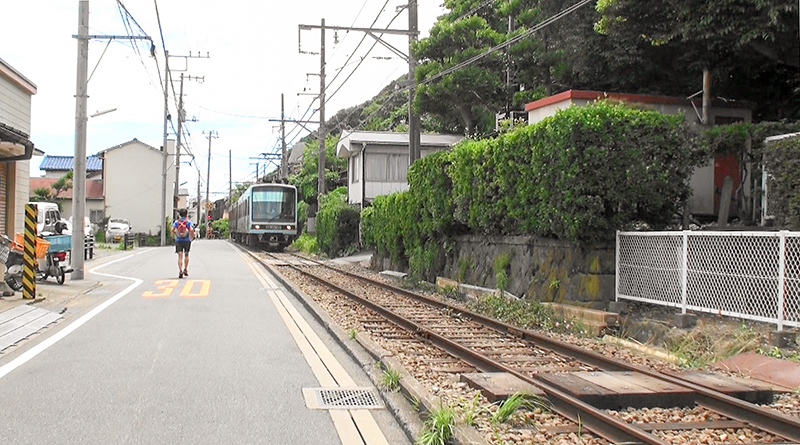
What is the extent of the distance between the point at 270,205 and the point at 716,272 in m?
28.8

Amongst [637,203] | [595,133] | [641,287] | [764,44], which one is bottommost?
[641,287]

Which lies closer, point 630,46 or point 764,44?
point 764,44

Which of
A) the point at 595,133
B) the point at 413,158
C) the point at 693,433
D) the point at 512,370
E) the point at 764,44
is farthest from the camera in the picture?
the point at 413,158

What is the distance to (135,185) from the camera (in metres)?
61.1

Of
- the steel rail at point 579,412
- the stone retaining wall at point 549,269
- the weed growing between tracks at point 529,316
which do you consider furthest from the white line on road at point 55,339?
the stone retaining wall at point 549,269

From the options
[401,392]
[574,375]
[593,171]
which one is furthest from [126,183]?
[574,375]

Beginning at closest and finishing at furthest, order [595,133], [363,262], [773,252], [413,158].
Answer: [773,252] < [595,133] < [413,158] < [363,262]

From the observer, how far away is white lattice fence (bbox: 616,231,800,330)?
7.79 meters

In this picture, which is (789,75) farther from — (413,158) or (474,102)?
(474,102)

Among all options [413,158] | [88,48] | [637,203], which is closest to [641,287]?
[637,203]

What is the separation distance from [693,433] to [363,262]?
22.5m

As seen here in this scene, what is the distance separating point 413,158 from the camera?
20.7m

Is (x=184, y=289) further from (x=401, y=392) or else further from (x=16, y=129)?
(x=401, y=392)

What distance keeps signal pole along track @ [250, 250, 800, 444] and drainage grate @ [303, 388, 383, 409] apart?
1.30 meters
